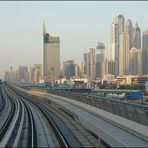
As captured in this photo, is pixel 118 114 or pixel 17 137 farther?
pixel 118 114

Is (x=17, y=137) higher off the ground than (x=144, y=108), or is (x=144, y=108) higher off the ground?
(x=144, y=108)

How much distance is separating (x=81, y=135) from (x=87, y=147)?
6350 mm

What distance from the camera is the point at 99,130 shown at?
85.9ft

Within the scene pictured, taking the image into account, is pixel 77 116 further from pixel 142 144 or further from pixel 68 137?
pixel 142 144

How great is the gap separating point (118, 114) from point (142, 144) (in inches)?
551

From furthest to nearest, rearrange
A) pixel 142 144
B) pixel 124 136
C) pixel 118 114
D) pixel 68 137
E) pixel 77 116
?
pixel 77 116 < pixel 118 114 < pixel 68 137 < pixel 124 136 < pixel 142 144

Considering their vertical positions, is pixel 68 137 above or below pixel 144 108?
below

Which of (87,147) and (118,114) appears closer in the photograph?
(87,147)

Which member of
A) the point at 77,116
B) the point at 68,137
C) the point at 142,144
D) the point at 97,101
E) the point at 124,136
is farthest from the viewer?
the point at 97,101

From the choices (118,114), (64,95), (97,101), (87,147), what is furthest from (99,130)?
(64,95)

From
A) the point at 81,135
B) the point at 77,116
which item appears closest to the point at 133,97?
the point at 77,116

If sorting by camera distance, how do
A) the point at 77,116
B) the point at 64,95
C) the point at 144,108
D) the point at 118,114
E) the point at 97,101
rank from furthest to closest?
1. the point at 64,95
2. the point at 97,101
3. the point at 77,116
4. the point at 118,114
5. the point at 144,108

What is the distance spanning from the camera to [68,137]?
29.7 meters

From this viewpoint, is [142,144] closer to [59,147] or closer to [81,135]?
[59,147]
